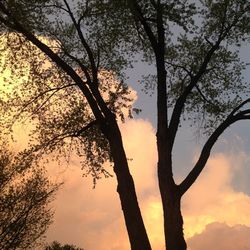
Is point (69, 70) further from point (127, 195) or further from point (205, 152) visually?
point (205, 152)

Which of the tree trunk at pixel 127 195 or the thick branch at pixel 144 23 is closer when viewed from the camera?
the tree trunk at pixel 127 195

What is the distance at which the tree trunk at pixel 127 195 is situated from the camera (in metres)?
18.7

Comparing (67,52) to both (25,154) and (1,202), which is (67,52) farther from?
(1,202)

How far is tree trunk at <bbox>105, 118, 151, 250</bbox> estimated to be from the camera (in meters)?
18.7

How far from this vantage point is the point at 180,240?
61.2ft

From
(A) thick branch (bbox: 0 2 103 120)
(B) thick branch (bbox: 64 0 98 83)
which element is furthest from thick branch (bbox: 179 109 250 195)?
(B) thick branch (bbox: 64 0 98 83)

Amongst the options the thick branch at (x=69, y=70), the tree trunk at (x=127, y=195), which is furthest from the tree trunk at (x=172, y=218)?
the thick branch at (x=69, y=70)

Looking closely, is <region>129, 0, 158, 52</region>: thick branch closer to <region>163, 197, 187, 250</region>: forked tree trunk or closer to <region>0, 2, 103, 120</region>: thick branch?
<region>0, 2, 103, 120</region>: thick branch

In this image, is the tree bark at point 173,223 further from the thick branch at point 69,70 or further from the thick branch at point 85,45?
the thick branch at point 85,45

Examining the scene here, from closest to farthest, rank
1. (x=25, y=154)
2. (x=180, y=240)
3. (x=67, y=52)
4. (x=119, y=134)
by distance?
(x=180, y=240)
(x=119, y=134)
(x=25, y=154)
(x=67, y=52)

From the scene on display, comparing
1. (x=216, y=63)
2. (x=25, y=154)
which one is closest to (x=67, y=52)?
(x=25, y=154)

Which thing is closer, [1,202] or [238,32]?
[238,32]

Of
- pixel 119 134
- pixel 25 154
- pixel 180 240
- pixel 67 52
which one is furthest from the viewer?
pixel 67 52

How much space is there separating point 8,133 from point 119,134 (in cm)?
673
